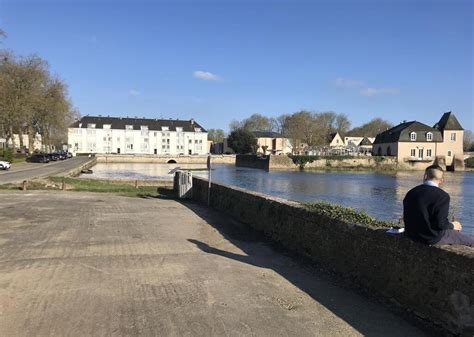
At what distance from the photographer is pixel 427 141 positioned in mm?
99562

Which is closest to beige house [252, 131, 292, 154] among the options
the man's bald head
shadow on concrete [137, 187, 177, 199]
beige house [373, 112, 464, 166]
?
beige house [373, 112, 464, 166]

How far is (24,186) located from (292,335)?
21.6 meters

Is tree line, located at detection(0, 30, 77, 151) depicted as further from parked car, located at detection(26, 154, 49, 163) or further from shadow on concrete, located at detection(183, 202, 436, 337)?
shadow on concrete, located at detection(183, 202, 436, 337)

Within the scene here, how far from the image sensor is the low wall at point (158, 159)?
111 metres

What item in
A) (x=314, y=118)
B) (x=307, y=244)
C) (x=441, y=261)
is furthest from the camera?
(x=314, y=118)

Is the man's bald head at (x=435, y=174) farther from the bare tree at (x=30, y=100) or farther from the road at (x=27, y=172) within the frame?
the bare tree at (x=30, y=100)

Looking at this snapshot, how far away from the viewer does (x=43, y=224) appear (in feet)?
38.3

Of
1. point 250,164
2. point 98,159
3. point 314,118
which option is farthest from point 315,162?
point 98,159

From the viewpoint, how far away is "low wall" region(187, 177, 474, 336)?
185 inches

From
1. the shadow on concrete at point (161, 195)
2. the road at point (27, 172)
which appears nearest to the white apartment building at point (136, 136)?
the road at point (27, 172)

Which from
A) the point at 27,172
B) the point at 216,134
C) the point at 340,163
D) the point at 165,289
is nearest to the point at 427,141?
the point at 340,163

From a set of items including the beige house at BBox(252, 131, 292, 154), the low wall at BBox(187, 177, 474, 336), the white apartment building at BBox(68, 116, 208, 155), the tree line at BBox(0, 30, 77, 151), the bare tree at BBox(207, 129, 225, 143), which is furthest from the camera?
the bare tree at BBox(207, 129, 225, 143)

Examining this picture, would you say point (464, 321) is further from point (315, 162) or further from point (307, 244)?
point (315, 162)

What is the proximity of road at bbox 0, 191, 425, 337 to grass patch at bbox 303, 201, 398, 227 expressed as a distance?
100 centimetres
